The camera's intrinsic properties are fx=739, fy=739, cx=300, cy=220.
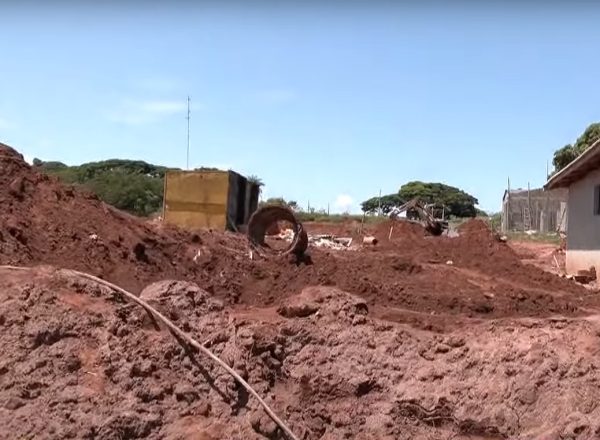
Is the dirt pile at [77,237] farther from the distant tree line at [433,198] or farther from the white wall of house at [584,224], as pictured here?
the distant tree line at [433,198]

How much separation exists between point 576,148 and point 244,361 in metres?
32.7

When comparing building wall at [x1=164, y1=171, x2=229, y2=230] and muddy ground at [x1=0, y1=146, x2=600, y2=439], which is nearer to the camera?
muddy ground at [x1=0, y1=146, x2=600, y2=439]

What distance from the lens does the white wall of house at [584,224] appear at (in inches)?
677

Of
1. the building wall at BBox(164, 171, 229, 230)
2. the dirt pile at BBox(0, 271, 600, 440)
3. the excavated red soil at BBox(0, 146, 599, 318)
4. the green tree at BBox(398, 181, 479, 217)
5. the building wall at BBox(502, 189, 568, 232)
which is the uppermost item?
the green tree at BBox(398, 181, 479, 217)

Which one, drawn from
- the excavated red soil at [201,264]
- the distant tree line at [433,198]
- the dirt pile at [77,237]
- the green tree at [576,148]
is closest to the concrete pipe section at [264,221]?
the excavated red soil at [201,264]

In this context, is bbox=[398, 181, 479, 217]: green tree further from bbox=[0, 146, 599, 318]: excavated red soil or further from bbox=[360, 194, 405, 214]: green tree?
bbox=[0, 146, 599, 318]: excavated red soil

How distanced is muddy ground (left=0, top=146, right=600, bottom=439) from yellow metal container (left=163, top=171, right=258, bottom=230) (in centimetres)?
783

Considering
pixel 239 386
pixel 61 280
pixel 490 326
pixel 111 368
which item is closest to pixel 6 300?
pixel 61 280

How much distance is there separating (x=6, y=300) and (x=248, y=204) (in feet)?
45.2

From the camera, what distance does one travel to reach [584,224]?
58.2 ft

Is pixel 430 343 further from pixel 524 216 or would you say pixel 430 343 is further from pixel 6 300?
pixel 524 216

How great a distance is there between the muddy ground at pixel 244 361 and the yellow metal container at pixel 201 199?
25.7ft

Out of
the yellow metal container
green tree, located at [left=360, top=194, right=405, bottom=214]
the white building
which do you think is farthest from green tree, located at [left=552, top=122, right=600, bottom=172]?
green tree, located at [left=360, top=194, right=405, bottom=214]

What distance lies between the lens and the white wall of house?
1720cm
